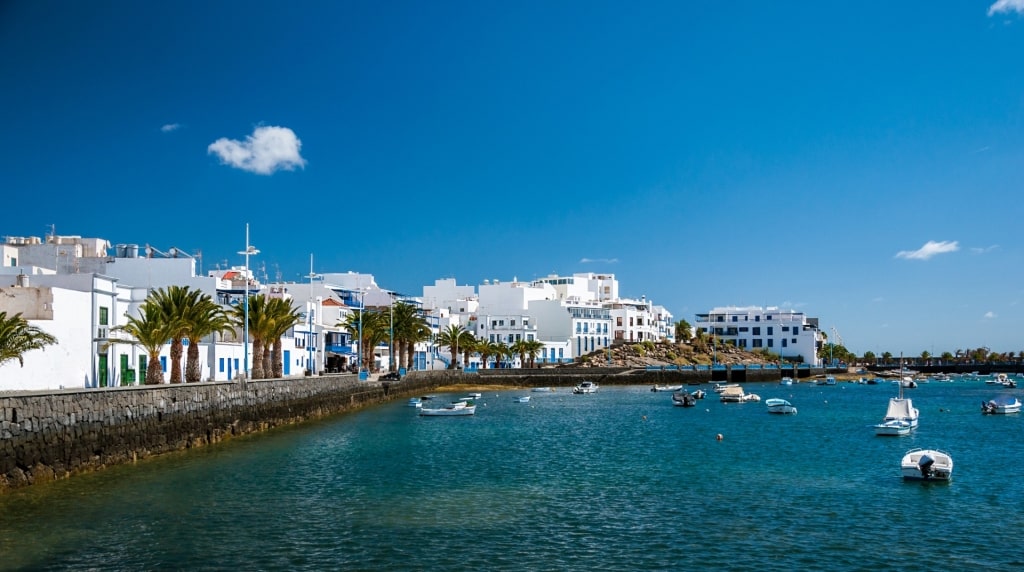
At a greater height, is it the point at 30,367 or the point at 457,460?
the point at 30,367

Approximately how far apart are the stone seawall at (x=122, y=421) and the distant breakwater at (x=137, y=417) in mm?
37

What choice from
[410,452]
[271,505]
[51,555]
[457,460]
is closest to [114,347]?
[410,452]

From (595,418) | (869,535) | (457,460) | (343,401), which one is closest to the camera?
(869,535)

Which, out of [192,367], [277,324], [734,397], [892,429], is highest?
[277,324]

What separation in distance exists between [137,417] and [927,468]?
35.8m

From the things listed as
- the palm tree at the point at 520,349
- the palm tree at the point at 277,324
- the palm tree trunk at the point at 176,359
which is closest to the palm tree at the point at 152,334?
the palm tree trunk at the point at 176,359

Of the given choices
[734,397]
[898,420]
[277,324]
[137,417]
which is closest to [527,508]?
[137,417]

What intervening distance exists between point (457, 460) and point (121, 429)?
16.0m

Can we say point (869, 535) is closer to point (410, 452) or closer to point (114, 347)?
point (410, 452)

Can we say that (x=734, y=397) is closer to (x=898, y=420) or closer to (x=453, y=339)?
(x=898, y=420)

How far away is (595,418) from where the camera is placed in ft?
243

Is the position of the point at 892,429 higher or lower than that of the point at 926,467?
lower

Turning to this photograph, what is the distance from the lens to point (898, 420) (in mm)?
60781

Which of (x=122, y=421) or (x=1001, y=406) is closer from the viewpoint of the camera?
(x=122, y=421)
